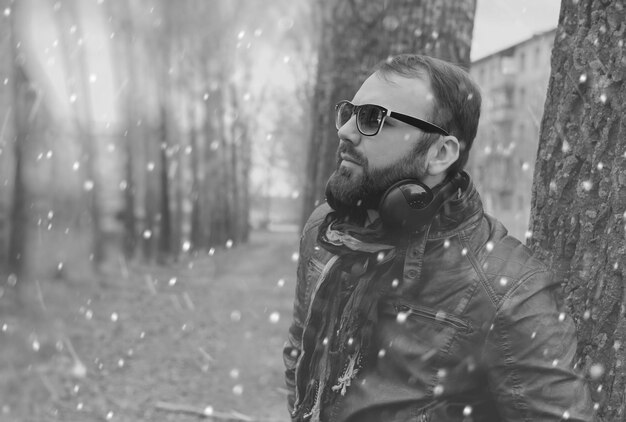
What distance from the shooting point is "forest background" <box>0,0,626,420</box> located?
8.89ft

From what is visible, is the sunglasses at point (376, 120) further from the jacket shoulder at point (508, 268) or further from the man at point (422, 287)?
the jacket shoulder at point (508, 268)

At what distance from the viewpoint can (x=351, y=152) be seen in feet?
7.61

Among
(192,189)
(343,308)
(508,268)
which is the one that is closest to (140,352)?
(343,308)

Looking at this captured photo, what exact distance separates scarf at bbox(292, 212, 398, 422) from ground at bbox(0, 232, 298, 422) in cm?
469

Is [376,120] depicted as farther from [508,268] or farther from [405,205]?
[508,268]

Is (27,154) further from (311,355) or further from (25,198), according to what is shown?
(311,355)

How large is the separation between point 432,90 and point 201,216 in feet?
103

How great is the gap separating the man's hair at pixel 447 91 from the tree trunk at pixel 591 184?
24.2 inches

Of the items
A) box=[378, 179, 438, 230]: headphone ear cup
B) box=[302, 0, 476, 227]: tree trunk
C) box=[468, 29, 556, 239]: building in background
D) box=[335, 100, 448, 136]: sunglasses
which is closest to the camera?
Answer: box=[378, 179, 438, 230]: headphone ear cup

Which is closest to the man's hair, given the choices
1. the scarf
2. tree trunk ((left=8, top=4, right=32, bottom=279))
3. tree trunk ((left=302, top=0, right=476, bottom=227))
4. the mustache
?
the mustache

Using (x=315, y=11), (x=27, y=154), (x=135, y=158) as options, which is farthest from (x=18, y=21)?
(x=135, y=158)

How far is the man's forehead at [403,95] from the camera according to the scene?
7.39ft

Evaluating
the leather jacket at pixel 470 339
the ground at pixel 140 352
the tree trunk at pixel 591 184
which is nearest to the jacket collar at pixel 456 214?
the leather jacket at pixel 470 339

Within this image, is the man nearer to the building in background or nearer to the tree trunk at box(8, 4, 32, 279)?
the tree trunk at box(8, 4, 32, 279)
